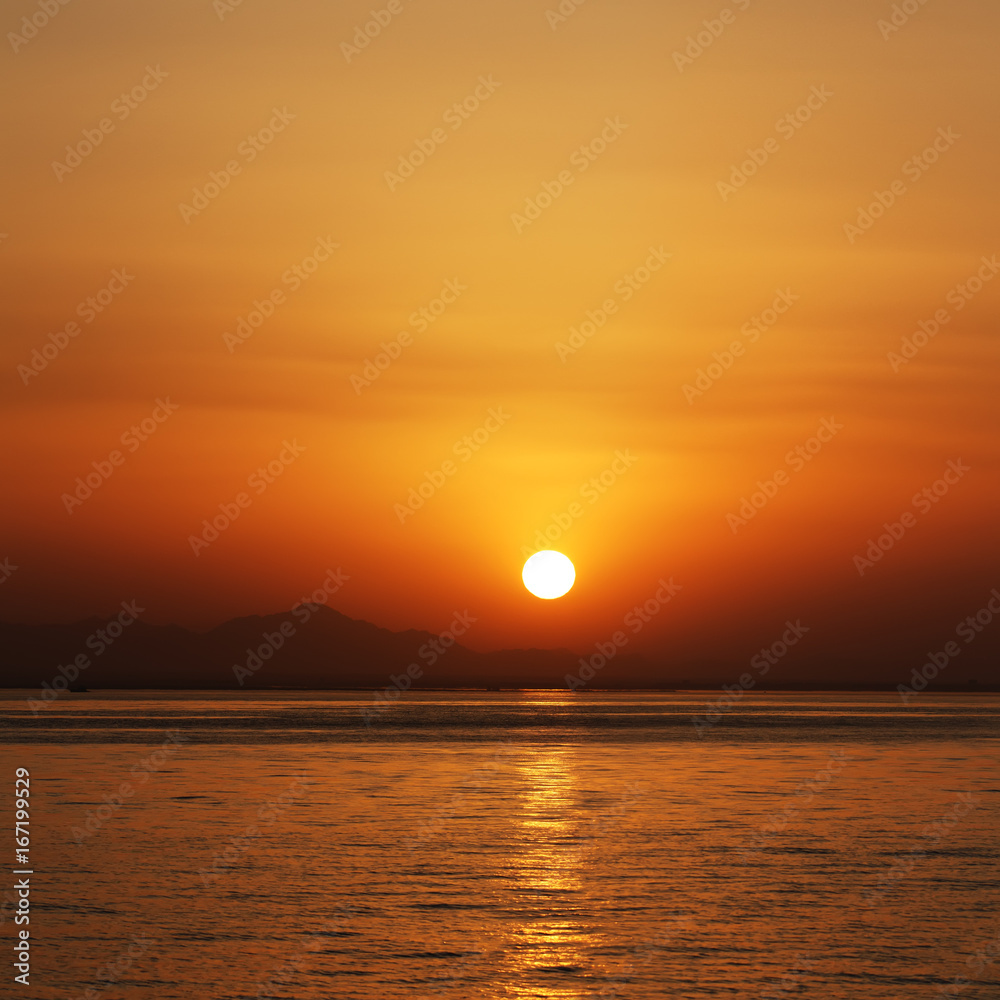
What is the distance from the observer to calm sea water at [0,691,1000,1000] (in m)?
22.9

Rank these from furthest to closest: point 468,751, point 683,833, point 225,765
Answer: point 468,751 → point 225,765 → point 683,833

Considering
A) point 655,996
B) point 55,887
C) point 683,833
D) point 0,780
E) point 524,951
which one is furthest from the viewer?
point 0,780

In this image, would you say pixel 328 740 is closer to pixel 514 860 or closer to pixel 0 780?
pixel 0 780

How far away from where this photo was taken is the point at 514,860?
114 feet

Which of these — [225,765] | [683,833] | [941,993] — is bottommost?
[941,993]

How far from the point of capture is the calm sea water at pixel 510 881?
75.2 feet

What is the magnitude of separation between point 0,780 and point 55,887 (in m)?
27.2

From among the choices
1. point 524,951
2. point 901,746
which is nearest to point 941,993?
point 524,951

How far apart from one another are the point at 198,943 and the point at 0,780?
3384cm

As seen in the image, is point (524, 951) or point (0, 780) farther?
point (0, 780)

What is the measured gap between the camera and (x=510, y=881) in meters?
31.4

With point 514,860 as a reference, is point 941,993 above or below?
below

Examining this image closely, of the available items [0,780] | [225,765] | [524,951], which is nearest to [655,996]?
[524,951]

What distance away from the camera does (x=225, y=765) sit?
67000 millimetres
